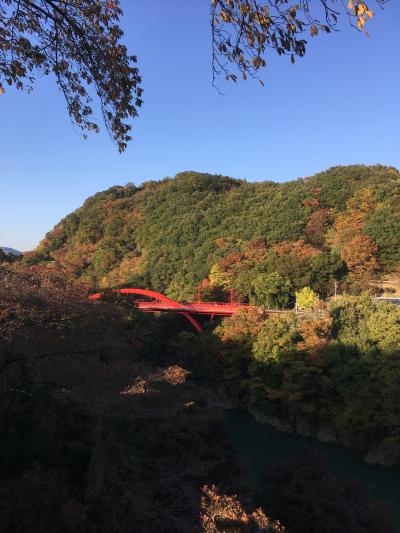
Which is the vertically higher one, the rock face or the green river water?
the rock face

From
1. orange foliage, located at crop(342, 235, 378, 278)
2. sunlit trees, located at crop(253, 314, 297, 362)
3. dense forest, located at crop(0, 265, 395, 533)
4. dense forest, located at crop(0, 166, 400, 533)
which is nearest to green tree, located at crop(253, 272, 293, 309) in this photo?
dense forest, located at crop(0, 166, 400, 533)

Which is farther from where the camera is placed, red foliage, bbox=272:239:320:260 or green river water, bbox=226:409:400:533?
red foliage, bbox=272:239:320:260

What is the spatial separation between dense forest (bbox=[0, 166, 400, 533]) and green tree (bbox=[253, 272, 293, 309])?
0.25 ft

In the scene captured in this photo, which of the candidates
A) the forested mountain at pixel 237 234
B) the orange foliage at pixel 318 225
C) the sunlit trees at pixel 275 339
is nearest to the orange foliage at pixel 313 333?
the sunlit trees at pixel 275 339

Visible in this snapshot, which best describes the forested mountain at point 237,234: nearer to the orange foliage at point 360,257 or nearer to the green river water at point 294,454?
the orange foliage at point 360,257

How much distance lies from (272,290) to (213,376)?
5308 millimetres

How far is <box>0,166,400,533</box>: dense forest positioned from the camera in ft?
17.2

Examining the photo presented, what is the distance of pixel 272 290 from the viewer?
68.2ft

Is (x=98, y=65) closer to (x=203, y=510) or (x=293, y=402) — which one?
(x=203, y=510)

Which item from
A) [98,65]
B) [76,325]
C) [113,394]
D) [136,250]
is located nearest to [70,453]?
[113,394]

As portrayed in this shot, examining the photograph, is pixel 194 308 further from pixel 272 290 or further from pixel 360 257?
pixel 360 257

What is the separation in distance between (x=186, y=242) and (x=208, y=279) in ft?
27.7

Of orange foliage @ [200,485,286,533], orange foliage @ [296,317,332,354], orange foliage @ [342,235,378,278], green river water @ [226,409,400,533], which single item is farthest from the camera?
orange foliage @ [342,235,378,278]

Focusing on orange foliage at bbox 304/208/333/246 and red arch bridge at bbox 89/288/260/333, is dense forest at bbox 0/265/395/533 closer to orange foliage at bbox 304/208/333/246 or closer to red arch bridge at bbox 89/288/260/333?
red arch bridge at bbox 89/288/260/333
